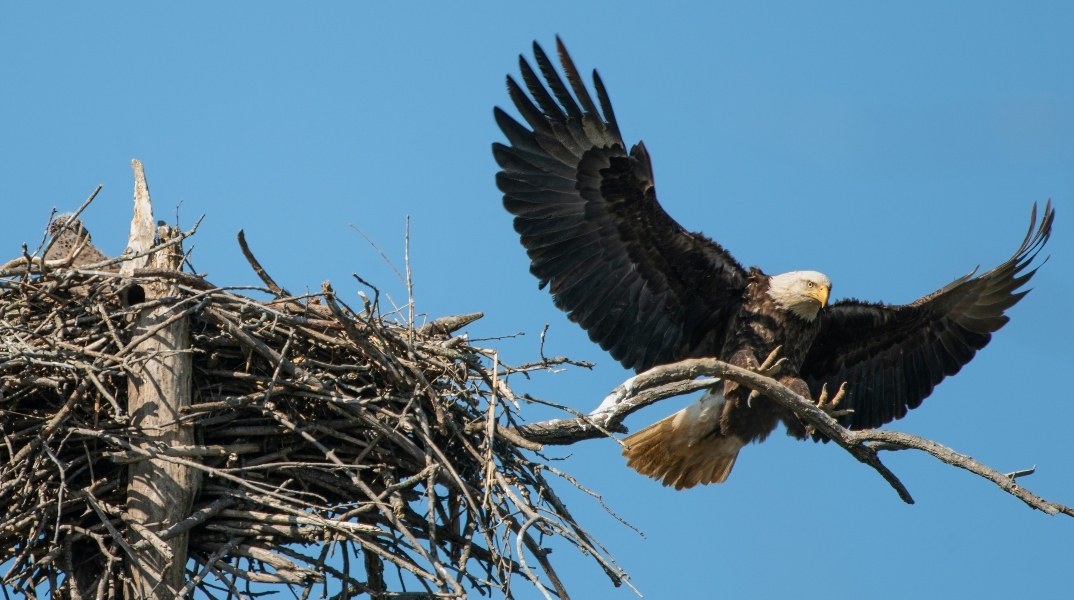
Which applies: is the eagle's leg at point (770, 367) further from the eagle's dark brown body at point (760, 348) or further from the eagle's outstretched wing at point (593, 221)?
the eagle's outstretched wing at point (593, 221)

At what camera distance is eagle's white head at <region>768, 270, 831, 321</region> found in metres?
7.35

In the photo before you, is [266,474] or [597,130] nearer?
[266,474]

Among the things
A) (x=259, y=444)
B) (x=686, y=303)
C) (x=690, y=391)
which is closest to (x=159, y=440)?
(x=259, y=444)

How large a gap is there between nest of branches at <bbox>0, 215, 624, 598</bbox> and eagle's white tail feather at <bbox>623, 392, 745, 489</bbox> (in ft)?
7.27

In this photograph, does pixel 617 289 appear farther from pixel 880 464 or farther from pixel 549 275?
pixel 880 464

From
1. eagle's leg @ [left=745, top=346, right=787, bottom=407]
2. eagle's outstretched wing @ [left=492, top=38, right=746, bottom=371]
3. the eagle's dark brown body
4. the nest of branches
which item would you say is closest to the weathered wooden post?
the nest of branches

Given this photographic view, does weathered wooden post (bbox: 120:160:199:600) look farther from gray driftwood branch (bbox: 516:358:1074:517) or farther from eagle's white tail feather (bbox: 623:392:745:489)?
eagle's white tail feather (bbox: 623:392:745:489)

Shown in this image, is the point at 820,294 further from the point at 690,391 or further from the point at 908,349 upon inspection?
the point at 690,391

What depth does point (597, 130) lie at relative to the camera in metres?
7.09

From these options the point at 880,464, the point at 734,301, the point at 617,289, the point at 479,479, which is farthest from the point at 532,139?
the point at 880,464

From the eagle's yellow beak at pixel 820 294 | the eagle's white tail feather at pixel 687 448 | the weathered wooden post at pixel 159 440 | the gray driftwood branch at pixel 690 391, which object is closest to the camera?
the weathered wooden post at pixel 159 440

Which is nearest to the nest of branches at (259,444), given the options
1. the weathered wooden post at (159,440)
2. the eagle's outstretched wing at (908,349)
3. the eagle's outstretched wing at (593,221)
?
the weathered wooden post at (159,440)

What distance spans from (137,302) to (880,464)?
3.34 meters

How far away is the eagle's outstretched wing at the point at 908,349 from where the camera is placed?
26.5 feet
